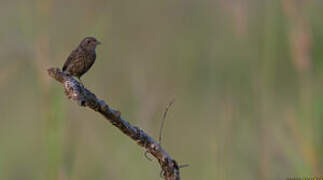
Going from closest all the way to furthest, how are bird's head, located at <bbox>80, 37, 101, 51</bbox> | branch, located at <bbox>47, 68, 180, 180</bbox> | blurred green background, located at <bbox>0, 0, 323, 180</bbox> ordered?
branch, located at <bbox>47, 68, 180, 180</bbox> < blurred green background, located at <bbox>0, 0, 323, 180</bbox> < bird's head, located at <bbox>80, 37, 101, 51</bbox>

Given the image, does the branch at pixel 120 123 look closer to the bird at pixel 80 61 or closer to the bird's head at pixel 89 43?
the bird at pixel 80 61

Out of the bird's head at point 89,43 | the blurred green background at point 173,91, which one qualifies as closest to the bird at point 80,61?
the bird's head at point 89,43

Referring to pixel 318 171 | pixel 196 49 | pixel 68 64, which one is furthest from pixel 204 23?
pixel 318 171

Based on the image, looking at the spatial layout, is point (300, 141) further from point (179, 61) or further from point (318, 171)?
point (179, 61)

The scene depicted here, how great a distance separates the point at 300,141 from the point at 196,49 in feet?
4.97

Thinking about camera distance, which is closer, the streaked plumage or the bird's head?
the streaked plumage

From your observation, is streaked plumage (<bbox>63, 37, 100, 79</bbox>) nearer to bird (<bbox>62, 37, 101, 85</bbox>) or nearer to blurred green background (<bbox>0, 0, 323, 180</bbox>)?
bird (<bbox>62, 37, 101, 85</bbox>)

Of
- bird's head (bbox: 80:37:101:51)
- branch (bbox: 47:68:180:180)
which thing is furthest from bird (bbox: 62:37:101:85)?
branch (bbox: 47:68:180:180)

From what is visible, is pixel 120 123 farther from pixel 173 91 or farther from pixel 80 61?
pixel 173 91

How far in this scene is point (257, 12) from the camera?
6.49 metres

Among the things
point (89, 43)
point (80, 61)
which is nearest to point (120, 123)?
point (80, 61)

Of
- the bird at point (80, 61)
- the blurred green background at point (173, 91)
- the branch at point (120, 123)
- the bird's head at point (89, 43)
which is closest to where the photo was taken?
the branch at point (120, 123)

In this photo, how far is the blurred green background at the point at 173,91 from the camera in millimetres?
3719

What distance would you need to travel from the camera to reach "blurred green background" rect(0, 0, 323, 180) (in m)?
3.72
